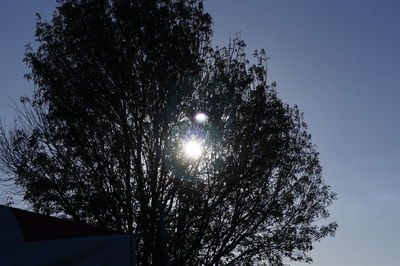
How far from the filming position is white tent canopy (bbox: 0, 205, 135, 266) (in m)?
4.31

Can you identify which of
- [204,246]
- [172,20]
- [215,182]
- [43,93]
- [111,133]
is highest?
[172,20]

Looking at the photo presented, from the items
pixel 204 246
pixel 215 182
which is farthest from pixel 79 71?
pixel 204 246

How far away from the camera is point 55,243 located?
455 centimetres

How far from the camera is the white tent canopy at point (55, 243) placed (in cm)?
431

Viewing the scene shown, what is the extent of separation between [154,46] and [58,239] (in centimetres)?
919

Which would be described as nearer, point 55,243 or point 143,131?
point 55,243

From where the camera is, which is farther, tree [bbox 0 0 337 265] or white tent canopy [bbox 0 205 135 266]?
tree [bbox 0 0 337 265]

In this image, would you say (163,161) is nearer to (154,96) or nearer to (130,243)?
(154,96)

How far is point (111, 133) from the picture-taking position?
1275 centimetres

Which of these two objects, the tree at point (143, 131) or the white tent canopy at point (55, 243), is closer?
the white tent canopy at point (55, 243)

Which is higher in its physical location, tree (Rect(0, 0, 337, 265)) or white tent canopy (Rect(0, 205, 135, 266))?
tree (Rect(0, 0, 337, 265))

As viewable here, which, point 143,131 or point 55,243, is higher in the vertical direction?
point 143,131

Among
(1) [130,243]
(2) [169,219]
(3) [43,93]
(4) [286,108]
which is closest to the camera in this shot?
(1) [130,243]

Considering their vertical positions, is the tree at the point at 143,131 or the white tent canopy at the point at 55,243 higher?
the tree at the point at 143,131
